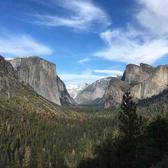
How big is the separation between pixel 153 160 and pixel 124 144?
80.6ft

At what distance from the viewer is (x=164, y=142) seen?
59844 millimetres

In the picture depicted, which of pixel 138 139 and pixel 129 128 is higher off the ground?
pixel 129 128

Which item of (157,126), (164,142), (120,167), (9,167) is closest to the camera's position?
(164,142)

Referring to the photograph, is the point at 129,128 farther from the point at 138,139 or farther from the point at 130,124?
the point at 138,139

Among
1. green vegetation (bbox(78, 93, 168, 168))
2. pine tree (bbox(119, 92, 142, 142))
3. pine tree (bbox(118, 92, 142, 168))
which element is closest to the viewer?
green vegetation (bbox(78, 93, 168, 168))

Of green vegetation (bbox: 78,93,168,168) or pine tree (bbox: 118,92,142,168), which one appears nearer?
green vegetation (bbox: 78,93,168,168)

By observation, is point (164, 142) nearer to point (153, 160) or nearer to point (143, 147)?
point (143, 147)

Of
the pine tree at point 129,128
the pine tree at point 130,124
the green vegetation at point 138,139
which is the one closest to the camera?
the green vegetation at point 138,139

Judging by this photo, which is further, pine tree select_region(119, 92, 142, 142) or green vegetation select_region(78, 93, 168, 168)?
pine tree select_region(119, 92, 142, 142)

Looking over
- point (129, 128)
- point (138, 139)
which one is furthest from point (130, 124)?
point (138, 139)

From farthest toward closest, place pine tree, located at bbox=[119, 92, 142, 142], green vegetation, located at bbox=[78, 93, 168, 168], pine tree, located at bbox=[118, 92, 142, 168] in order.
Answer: pine tree, located at bbox=[119, 92, 142, 142], pine tree, located at bbox=[118, 92, 142, 168], green vegetation, located at bbox=[78, 93, 168, 168]

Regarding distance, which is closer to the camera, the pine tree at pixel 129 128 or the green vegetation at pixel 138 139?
the green vegetation at pixel 138 139

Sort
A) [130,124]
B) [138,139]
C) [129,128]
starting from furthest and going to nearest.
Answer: [130,124] → [129,128] → [138,139]

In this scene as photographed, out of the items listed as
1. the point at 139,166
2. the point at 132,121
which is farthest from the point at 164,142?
the point at 132,121
